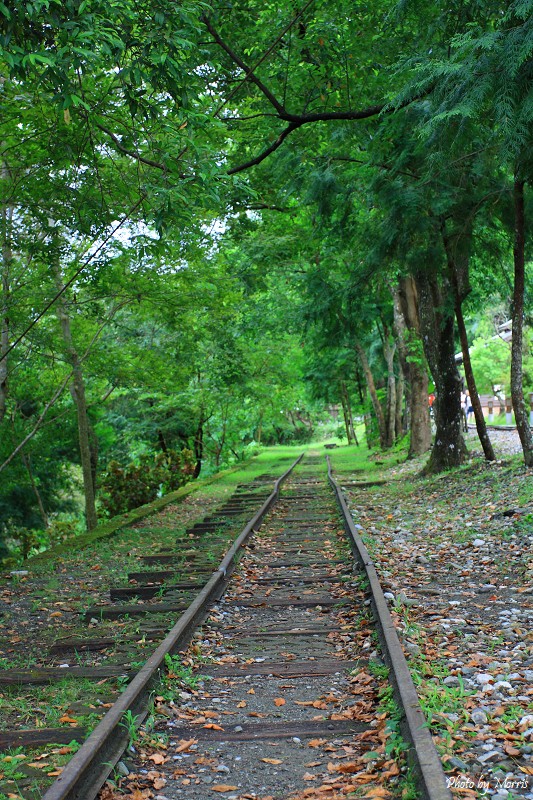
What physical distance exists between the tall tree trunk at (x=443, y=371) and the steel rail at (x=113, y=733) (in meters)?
10.2

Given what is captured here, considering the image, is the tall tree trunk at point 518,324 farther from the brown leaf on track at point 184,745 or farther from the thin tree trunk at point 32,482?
the thin tree trunk at point 32,482

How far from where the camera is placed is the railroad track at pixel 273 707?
3555mm

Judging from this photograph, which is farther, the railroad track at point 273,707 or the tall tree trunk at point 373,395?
the tall tree trunk at point 373,395

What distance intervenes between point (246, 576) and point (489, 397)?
170 ft

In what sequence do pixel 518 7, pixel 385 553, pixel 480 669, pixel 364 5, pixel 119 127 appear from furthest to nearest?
1. pixel 364 5
2. pixel 385 553
3. pixel 119 127
4. pixel 518 7
5. pixel 480 669

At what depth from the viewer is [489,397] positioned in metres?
57.0

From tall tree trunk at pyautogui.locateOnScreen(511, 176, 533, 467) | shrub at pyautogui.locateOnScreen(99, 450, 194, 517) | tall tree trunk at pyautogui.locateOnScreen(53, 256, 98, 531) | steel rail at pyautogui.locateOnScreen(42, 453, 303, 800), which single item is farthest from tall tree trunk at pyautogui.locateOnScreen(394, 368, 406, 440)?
steel rail at pyautogui.locateOnScreen(42, 453, 303, 800)

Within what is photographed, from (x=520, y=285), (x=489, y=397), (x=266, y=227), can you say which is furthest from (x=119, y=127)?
(x=489, y=397)

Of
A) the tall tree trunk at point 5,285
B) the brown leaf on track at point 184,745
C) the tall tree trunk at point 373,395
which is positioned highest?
the tall tree trunk at point 5,285

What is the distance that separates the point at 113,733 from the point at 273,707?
116cm

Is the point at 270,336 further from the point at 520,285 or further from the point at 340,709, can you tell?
the point at 340,709

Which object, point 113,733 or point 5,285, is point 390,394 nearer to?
point 5,285

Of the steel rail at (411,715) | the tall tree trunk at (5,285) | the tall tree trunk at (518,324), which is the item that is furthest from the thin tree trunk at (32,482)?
the steel rail at (411,715)

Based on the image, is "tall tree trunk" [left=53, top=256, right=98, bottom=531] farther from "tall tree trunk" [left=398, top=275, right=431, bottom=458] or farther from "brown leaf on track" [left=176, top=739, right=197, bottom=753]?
"tall tree trunk" [left=398, top=275, right=431, bottom=458]
